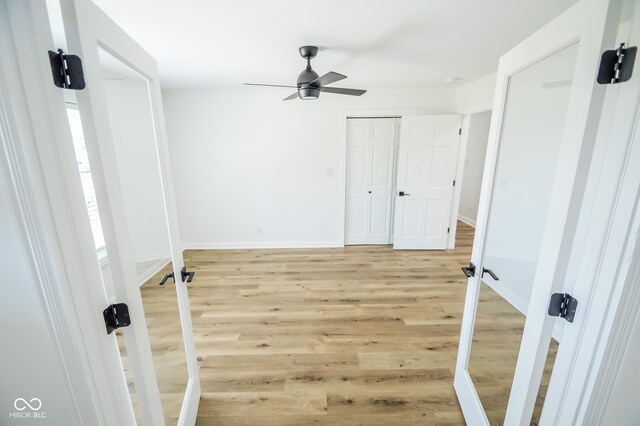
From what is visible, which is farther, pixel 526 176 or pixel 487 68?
pixel 487 68

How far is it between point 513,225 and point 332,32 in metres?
1.88

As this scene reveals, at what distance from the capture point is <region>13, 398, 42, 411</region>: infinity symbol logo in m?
0.73

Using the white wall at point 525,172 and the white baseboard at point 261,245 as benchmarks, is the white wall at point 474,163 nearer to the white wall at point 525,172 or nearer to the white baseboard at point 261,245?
the white baseboard at point 261,245

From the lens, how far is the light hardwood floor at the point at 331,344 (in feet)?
4.95

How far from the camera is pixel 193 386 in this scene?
153 cm

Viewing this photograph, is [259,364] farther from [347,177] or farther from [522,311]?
[347,177]

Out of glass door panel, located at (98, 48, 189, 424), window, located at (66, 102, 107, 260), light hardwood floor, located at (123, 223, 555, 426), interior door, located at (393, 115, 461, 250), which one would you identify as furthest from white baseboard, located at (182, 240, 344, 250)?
window, located at (66, 102, 107, 260)

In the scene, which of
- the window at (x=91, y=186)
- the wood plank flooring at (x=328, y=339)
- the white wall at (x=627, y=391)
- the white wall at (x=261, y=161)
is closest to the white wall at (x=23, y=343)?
the window at (x=91, y=186)

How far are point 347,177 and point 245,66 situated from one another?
2123mm

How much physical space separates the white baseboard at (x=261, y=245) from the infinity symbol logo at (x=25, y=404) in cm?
346

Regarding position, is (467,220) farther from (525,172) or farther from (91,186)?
(91,186)

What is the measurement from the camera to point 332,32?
1.83 m

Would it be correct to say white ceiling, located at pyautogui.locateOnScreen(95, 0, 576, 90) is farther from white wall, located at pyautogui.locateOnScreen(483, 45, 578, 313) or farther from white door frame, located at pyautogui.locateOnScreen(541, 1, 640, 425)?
white door frame, located at pyautogui.locateOnScreen(541, 1, 640, 425)

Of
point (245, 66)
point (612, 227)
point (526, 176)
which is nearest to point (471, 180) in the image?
point (526, 176)
